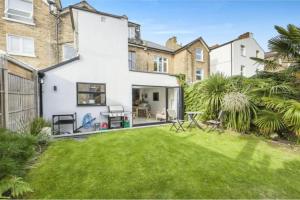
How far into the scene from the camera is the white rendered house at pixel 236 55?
22000mm

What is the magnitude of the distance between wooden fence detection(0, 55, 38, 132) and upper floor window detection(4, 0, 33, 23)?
868cm

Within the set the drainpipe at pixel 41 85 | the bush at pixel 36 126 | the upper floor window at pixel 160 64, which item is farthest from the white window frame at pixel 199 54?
the bush at pixel 36 126

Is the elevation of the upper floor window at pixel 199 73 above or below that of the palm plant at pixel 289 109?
above

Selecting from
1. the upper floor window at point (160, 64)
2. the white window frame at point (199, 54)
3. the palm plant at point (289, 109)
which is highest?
the white window frame at point (199, 54)

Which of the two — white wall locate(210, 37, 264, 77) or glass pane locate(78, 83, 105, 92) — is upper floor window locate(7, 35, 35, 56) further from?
white wall locate(210, 37, 264, 77)

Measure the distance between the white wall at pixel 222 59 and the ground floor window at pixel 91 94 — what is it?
1669cm

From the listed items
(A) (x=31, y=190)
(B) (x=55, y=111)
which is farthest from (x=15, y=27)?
(A) (x=31, y=190)

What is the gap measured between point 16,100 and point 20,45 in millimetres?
10250

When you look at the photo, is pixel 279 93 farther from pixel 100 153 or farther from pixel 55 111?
pixel 55 111

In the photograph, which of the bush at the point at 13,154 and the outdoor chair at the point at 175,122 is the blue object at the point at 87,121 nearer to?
the outdoor chair at the point at 175,122

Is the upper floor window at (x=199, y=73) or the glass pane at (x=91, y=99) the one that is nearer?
the glass pane at (x=91, y=99)

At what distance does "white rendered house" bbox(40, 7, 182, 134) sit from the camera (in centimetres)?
885

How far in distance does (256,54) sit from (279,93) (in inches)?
813

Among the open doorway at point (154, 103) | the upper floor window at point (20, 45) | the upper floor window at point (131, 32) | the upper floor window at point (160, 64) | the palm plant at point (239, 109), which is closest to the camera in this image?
the palm plant at point (239, 109)
